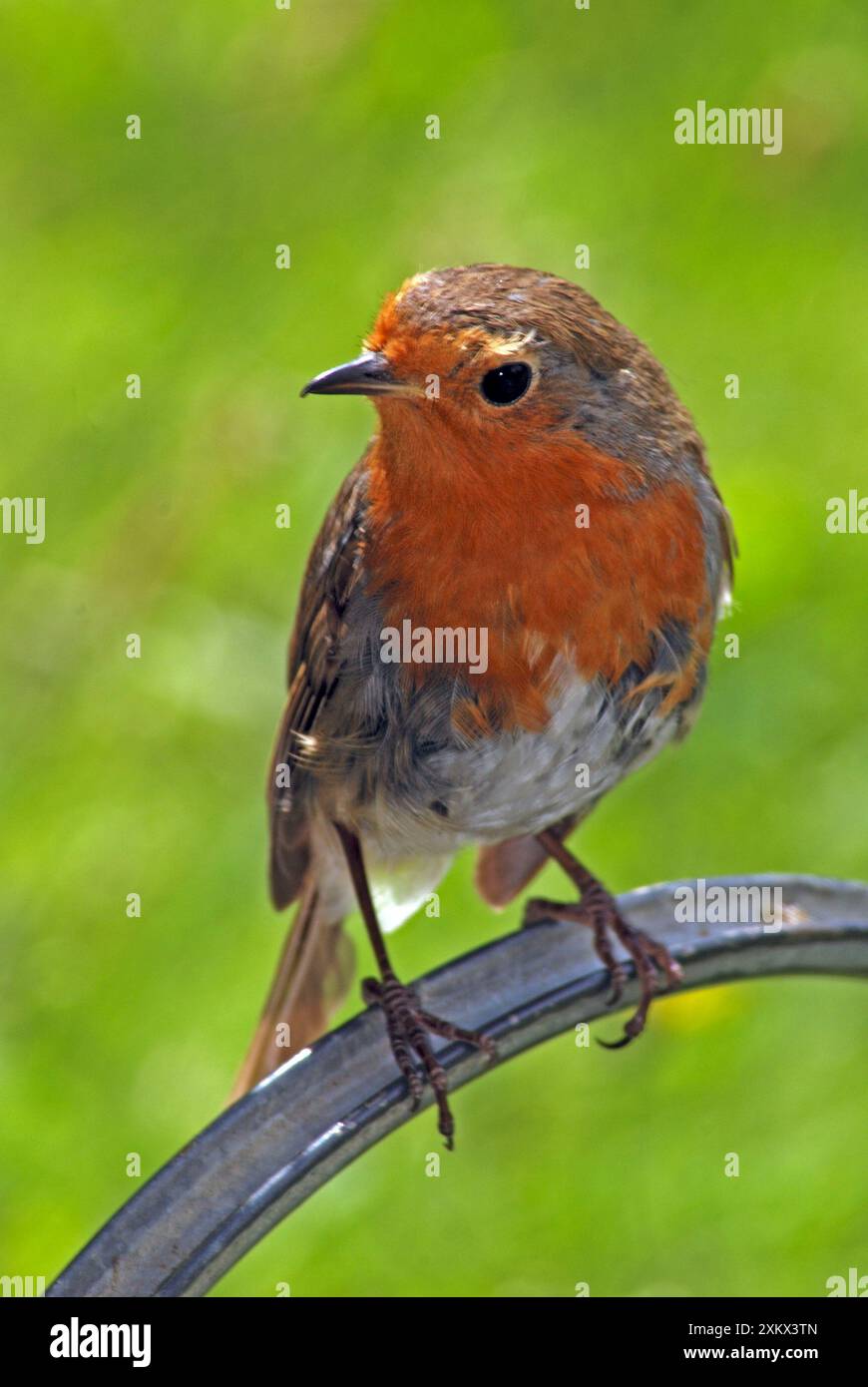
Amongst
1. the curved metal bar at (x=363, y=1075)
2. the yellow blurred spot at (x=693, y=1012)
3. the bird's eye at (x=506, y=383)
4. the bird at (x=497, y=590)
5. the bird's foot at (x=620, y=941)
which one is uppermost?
the bird's eye at (x=506, y=383)

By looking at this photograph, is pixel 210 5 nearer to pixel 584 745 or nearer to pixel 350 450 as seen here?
pixel 350 450

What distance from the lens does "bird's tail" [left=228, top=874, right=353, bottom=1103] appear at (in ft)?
12.0

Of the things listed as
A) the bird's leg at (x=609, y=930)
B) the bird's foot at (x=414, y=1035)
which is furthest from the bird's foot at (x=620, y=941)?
the bird's foot at (x=414, y=1035)

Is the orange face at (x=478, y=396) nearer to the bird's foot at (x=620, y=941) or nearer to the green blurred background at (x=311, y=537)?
the bird's foot at (x=620, y=941)

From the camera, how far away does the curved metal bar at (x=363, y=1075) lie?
7.58 ft

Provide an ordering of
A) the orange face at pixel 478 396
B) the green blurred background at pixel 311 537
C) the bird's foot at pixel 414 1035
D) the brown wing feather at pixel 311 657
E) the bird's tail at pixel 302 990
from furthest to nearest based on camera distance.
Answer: the green blurred background at pixel 311 537 → the bird's tail at pixel 302 990 → the brown wing feather at pixel 311 657 → the orange face at pixel 478 396 → the bird's foot at pixel 414 1035

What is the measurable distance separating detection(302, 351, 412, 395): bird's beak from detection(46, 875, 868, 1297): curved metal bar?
83 cm

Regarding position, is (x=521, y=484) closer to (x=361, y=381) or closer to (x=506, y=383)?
(x=506, y=383)

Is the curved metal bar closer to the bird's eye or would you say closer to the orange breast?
the orange breast

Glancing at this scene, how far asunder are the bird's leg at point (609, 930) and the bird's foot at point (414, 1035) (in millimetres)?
245

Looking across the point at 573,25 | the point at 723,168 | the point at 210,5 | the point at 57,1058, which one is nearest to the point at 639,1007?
the point at 57,1058

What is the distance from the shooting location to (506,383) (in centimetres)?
289

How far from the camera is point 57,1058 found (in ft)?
15.2

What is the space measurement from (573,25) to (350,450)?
251 centimetres
